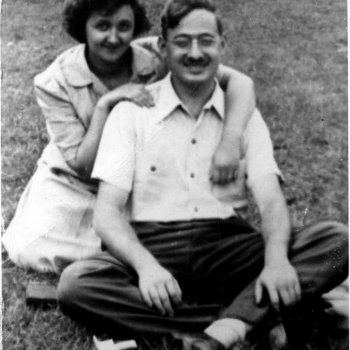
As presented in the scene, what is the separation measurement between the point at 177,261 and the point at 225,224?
18 cm

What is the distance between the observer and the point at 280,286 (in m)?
1.59

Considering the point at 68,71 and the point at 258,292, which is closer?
the point at 258,292

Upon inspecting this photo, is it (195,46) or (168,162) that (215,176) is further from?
(195,46)

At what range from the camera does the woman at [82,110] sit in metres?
1.87

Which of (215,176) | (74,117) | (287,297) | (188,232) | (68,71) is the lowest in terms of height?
(287,297)

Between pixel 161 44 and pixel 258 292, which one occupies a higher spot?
pixel 161 44

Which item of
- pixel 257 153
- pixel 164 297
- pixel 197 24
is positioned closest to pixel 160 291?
pixel 164 297

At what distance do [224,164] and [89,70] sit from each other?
0.56 m

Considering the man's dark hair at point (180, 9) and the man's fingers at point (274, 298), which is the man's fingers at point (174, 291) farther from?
the man's dark hair at point (180, 9)

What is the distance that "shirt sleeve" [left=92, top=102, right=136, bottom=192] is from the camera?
174 centimetres

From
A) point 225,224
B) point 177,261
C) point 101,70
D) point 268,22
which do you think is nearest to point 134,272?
point 177,261

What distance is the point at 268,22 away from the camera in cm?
201

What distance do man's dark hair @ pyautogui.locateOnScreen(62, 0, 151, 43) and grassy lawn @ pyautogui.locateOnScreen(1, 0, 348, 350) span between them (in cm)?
5

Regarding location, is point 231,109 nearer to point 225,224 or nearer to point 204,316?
point 225,224
